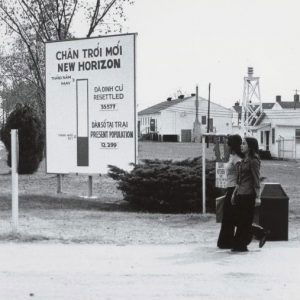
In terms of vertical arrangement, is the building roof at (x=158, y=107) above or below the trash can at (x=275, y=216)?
above

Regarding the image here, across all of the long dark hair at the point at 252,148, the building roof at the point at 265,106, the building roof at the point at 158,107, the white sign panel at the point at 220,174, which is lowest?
the white sign panel at the point at 220,174

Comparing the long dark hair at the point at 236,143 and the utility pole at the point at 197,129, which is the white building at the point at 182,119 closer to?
the utility pole at the point at 197,129

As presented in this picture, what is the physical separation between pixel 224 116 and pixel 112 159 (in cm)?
9527

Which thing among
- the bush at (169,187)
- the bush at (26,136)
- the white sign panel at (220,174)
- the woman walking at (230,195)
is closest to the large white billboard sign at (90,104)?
the bush at (169,187)

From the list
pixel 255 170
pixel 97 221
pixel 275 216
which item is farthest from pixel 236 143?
pixel 97 221

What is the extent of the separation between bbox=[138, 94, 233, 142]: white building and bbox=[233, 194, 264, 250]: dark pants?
3630 inches

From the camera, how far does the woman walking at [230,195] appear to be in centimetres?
1006

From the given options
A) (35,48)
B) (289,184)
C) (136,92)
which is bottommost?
(289,184)

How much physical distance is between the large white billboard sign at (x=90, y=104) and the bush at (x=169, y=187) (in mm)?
1485

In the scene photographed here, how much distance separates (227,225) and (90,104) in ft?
26.6

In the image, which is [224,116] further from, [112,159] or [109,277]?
[109,277]

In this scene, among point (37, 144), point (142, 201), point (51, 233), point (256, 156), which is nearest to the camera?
point (256, 156)

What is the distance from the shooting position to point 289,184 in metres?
27.0

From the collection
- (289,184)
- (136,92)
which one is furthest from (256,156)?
(289,184)
